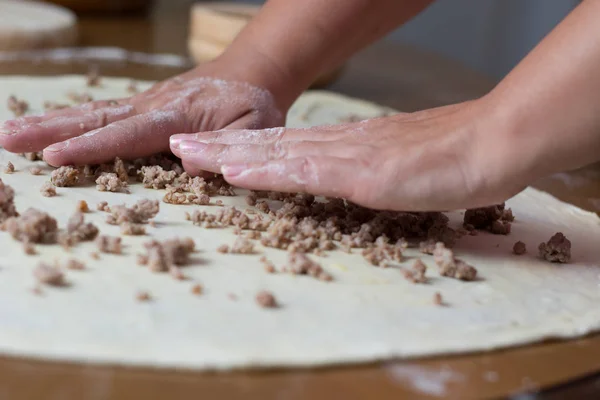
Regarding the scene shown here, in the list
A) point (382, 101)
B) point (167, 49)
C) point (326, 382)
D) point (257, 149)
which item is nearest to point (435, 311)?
point (326, 382)

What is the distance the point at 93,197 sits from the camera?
3.85 ft

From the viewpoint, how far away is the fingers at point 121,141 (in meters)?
1.23

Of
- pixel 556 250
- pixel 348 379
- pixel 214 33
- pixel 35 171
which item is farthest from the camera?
pixel 214 33

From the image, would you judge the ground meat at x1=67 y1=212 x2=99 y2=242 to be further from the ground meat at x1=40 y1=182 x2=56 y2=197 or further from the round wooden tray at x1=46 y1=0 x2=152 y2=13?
the round wooden tray at x1=46 y1=0 x2=152 y2=13

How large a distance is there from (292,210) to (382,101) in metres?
1.24

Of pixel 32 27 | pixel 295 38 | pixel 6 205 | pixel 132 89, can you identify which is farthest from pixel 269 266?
pixel 32 27

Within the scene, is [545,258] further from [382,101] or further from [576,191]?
[382,101]

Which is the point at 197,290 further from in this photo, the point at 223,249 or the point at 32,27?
the point at 32,27

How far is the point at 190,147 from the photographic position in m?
1.16

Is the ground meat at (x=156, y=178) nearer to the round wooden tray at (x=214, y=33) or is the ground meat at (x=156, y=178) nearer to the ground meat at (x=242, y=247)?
Result: the ground meat at (x=242, y=247)

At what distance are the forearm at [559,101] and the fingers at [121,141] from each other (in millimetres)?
593

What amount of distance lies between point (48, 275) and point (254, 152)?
1.22 ft

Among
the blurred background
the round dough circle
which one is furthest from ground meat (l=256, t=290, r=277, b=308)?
the blurred background

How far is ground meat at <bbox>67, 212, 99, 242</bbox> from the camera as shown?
39.3 inches
